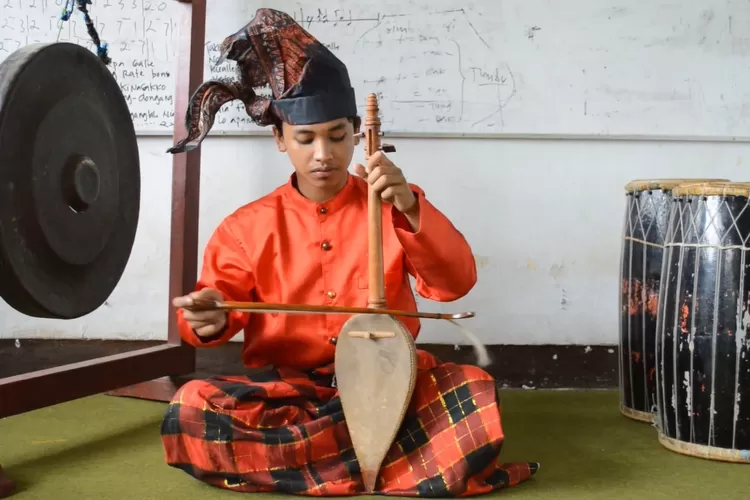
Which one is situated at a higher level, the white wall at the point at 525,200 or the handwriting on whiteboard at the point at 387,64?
the handwriting on whiteboard at the point at 387,64

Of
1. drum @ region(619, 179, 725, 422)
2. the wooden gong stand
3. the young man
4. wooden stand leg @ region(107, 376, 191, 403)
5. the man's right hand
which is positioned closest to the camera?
the man's right hand

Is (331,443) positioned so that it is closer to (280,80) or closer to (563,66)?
(280,80)

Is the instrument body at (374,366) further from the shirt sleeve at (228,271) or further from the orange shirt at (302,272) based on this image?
the shirt sleeve at (228,271)

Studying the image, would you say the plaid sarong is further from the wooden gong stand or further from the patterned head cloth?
the wooden gong stand

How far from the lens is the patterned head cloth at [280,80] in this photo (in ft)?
4.92

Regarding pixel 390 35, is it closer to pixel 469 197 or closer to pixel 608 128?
pixel 469 197

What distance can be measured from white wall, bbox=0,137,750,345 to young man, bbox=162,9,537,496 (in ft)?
2.19

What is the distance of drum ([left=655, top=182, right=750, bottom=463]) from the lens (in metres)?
1.58

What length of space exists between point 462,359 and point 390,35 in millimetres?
925

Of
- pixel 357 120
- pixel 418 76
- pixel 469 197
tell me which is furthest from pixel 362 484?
pixel 418 76

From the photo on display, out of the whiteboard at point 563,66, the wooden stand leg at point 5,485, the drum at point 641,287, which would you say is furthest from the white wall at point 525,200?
the wooden stand leg at point 5,485

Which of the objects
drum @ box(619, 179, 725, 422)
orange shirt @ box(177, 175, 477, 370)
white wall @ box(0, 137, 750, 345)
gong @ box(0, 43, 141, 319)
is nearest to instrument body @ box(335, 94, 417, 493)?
orange shirt @ box(177, 175, 477, 370)

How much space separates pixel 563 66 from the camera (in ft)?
7.38

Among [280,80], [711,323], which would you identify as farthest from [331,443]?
[711,323]
